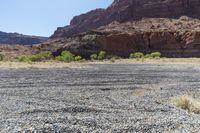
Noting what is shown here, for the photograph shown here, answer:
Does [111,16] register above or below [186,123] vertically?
above

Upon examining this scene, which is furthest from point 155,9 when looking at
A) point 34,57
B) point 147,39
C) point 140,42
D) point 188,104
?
point 188,104

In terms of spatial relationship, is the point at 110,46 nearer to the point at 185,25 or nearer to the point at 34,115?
the point at 185,25

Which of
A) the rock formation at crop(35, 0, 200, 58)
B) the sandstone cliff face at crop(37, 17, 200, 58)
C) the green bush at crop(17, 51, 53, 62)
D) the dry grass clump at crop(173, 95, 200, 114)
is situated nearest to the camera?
the dry grass clump at crop(173, 95, 200, 114)

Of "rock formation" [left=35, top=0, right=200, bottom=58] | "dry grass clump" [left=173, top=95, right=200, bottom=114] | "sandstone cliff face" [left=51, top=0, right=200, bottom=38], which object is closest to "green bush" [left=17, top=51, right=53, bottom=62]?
"rock formation" [left=35, top=0, right=200, bottom=58]

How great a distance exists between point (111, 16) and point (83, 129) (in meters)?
185

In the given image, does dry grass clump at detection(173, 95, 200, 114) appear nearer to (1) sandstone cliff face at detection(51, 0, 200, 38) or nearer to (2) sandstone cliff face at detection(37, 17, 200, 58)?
(2) sandstone cliff face at detection(37, 17, 200, 58)

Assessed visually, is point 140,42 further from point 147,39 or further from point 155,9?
point 155,9

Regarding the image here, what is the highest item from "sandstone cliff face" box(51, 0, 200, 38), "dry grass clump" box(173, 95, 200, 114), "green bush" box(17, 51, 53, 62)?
"sandstone cliff face" box(51, 0, 200, 38)

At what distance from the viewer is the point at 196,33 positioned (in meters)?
122

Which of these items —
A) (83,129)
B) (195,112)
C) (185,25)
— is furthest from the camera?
(185,25)

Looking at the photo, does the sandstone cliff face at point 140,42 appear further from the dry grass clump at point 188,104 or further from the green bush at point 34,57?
the dry grass clump at point 188,104

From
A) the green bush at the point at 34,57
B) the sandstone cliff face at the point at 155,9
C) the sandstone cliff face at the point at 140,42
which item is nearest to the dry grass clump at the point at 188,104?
the green bush at the point at 34,57

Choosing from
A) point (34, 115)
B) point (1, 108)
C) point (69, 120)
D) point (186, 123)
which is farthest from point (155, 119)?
point (1, 108)

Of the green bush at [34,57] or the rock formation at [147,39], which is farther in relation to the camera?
the rock formation at [147,39]
